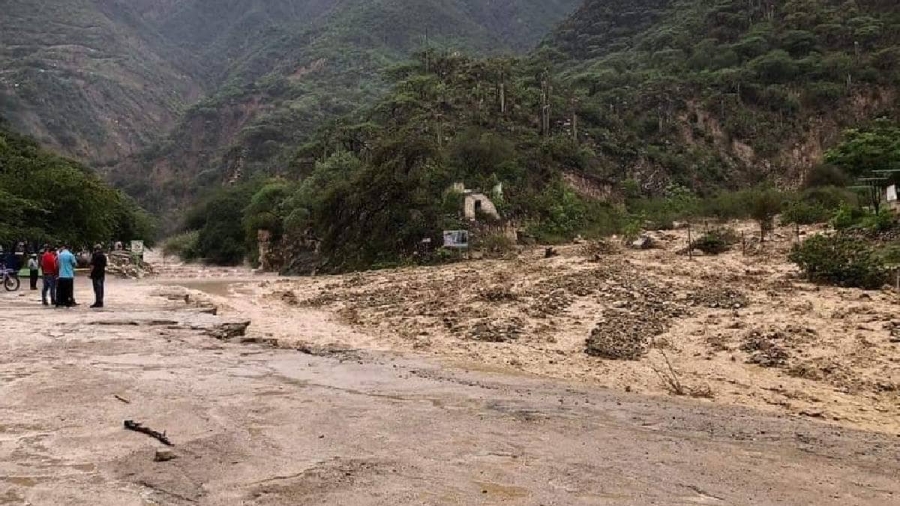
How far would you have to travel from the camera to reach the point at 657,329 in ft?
41.3

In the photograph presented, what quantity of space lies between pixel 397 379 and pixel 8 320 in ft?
32.9

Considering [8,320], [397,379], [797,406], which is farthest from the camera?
[8,320]

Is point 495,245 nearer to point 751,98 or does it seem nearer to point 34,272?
point 34,272

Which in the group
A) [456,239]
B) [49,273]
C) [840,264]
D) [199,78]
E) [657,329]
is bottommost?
[657,329]

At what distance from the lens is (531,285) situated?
735 inches

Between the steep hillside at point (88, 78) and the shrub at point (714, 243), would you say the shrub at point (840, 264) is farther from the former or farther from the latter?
the steep hillside at point (88, 78)

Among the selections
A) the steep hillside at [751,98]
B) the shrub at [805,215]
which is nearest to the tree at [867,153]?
the shrub at [805,215]

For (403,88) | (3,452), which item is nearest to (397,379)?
(3,452)

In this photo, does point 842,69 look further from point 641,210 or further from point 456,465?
point 456,465

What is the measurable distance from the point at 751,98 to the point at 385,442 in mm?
66641

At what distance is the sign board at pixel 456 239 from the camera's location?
31594 mm

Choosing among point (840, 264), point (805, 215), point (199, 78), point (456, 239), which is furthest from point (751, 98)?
point (199, 78)

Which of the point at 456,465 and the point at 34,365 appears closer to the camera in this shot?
the point at 456,465

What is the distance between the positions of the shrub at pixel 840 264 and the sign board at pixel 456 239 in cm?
1618
